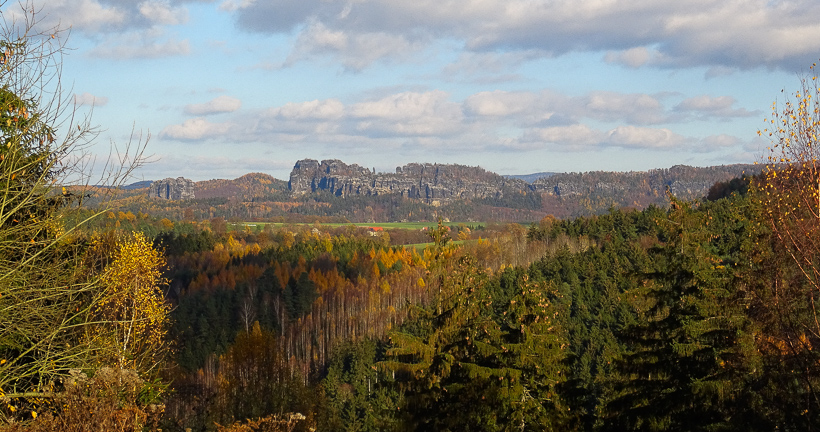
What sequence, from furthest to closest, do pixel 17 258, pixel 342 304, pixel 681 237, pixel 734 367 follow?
1. pixel 342 304
2. pixel 681 237
3. pixel 734 367
4. pixel 17 258

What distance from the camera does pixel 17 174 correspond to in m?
11.2

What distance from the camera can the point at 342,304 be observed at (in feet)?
297

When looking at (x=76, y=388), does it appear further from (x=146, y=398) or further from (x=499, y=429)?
(x=499, y=429)

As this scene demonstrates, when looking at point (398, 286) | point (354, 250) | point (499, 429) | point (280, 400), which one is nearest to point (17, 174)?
point (499, 429)

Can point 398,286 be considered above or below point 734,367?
below

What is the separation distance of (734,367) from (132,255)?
18899 millimetres

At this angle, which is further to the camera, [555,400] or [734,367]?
[555,400]

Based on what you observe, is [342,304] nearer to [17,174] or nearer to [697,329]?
[697,329]

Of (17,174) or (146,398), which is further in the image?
(146,398)

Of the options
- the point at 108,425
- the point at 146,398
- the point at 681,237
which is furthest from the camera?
the point at 681,237

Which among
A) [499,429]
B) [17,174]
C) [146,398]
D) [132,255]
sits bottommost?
[499,429]

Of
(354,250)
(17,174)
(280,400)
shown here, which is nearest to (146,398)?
(17,174)

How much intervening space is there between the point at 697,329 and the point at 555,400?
461 cm

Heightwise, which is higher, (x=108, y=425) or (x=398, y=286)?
(x=108, y=425)
